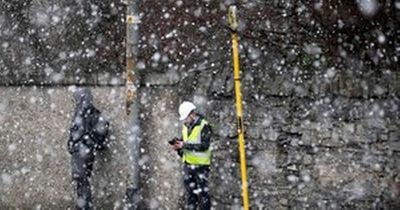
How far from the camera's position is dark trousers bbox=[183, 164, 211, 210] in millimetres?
10156

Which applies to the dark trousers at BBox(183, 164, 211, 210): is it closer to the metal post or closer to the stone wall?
the stone wall

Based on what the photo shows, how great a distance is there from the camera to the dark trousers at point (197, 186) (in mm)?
10156

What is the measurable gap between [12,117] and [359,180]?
17.3 feet

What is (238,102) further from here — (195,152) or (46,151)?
(46,151)

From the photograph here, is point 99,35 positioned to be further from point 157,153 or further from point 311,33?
point 311,33

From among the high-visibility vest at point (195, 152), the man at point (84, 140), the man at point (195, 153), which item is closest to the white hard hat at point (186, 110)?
the man at point (195, 153)

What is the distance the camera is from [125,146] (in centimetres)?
1148

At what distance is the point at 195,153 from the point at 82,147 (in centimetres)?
180

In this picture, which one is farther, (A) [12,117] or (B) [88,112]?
(A) [12,117]

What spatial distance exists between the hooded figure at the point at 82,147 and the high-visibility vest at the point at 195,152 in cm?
158

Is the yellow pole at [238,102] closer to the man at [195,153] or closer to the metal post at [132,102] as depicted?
the man at [195,153]

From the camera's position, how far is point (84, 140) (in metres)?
11.0

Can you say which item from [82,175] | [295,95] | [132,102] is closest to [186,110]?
[132,102]

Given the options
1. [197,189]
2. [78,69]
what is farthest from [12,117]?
[197,189]
